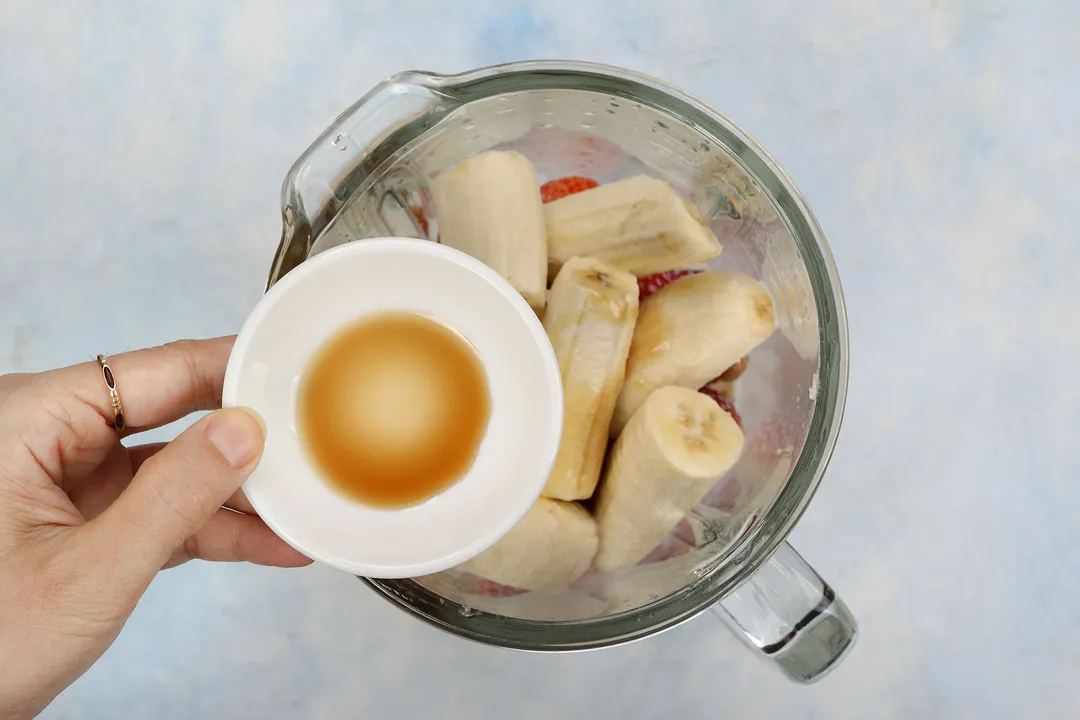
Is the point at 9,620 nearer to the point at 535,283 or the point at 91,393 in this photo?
the point at 91,393

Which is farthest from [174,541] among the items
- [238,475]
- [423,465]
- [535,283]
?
[535,283]

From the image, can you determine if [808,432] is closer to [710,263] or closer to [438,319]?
[710,263]

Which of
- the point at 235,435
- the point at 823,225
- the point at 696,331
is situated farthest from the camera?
the point at 823,225

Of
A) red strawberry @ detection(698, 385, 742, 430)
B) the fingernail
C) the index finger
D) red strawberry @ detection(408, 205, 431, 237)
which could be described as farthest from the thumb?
red strawberry @ detection(698, 385, 742, 430)

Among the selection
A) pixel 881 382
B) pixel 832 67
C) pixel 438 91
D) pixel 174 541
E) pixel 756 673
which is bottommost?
pixel 756 673

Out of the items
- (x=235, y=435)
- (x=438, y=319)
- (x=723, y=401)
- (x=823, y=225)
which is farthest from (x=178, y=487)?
(x=823, y=225)

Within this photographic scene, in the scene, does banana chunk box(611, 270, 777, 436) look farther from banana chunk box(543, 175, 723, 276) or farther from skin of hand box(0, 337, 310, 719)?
skin of hand box(0, 337, 310, 719)

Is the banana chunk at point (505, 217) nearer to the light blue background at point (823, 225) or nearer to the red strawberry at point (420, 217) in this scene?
the red strawberry at point (420, 217)
